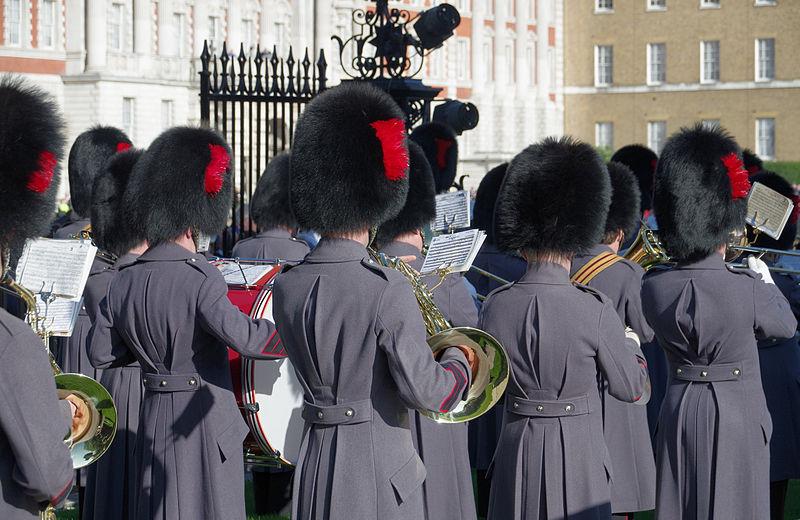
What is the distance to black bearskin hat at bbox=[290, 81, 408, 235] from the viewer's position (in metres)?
4.07

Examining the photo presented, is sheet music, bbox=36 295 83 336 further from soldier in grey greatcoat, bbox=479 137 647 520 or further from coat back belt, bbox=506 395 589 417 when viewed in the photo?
coat back belt, bbox=506 395 589 417

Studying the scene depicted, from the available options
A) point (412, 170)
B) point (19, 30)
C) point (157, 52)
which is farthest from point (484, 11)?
point (412, 170)

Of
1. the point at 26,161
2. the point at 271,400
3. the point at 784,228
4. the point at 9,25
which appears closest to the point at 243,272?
the point at 271,400

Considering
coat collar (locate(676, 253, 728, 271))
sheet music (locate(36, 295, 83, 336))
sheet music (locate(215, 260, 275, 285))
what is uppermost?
coat collar (locate(676, 253, 728, 271))

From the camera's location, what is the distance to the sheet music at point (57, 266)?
4609 mm

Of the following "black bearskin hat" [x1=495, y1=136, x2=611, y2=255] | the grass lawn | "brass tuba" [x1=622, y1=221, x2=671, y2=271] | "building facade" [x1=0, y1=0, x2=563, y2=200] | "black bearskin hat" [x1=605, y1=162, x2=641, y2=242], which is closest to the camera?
"black bearskin hat" [x1=495, y1=136, x2=611, y2=255]

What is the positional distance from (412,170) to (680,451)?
1.93 meters

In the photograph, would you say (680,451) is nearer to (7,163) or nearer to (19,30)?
(7,163)

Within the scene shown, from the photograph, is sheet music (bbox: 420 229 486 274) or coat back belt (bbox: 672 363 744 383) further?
coat back belt (bbox: 672 363 744 383)

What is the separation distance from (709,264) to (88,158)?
4.02 metres

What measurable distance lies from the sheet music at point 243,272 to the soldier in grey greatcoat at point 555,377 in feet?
3.75

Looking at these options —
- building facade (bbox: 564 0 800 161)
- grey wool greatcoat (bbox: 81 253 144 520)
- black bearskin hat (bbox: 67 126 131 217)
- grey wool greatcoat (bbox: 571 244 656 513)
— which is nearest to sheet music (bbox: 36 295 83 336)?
grey wool greatcoat (bbox: 81 253 144 520)

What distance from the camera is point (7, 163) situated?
355 centimetres

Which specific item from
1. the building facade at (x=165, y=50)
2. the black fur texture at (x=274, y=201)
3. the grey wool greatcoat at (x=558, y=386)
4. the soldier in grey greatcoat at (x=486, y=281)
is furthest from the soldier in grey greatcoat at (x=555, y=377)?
the building facade at (x=165, y=50)
